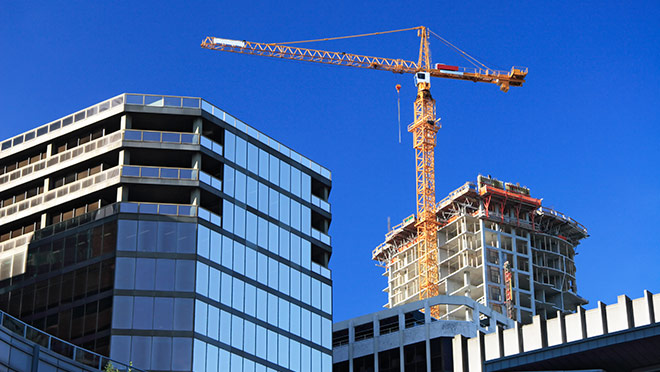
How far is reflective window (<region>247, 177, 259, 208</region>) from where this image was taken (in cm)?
10781

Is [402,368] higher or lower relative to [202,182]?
lower

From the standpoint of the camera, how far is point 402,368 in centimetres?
11994

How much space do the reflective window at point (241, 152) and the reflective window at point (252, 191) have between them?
1582 millimetres

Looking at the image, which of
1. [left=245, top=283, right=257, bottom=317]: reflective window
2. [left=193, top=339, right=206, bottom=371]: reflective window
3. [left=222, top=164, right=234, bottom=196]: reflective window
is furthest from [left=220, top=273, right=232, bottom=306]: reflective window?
[left=222, top=164, right=234, bottom=196]: reflective window

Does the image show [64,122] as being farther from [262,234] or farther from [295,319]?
[295,319]

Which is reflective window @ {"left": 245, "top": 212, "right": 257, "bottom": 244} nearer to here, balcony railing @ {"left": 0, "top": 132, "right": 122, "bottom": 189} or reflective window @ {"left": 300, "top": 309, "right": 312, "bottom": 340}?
reflective window @ {"left": 300, "top": 309, "right": 312, "bottom": 340}

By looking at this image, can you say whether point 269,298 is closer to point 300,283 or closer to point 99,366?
point 300,283

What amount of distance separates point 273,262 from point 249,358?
10.3 meters

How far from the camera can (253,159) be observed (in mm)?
109750

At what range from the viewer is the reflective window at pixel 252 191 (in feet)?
354

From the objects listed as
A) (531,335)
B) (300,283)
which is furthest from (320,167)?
(531,335)

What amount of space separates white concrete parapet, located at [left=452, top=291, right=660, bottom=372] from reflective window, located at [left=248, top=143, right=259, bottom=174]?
32404 mm

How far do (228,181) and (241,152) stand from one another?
360 centimetres

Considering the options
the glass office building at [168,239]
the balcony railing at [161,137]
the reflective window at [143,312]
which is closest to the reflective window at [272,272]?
the glass office building at [168,239]
